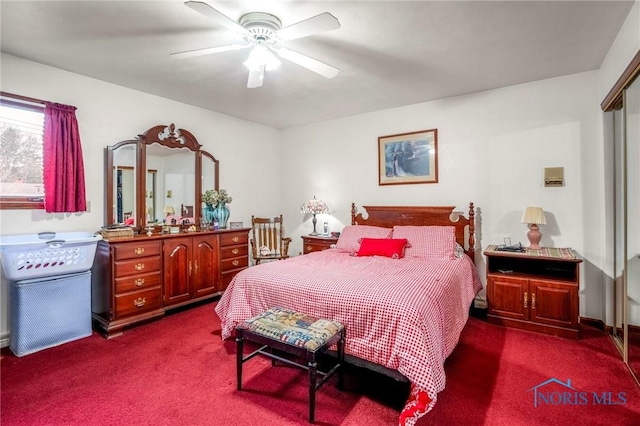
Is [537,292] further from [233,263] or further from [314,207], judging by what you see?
[233,263]

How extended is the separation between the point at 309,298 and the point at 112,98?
3099 mm

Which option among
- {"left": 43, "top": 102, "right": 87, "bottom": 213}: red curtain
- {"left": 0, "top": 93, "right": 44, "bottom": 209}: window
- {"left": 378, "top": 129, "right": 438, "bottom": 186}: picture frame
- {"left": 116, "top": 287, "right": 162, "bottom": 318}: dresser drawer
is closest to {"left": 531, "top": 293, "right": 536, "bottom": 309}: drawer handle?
{"left": 378, "top": 129, "right": 438, "bottom": 186}: picture frame

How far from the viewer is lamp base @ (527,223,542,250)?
327 cm

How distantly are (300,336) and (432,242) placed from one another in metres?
2.10

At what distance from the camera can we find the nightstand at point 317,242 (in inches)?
177

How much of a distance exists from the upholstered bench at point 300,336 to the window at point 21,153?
97.0 inches

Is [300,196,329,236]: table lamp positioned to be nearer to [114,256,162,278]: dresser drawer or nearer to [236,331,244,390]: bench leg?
[114,256,162,278]: dresser drawer

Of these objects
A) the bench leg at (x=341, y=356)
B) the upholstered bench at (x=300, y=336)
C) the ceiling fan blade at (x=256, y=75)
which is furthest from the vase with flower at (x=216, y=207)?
the bench leg at (x=341, y=356)

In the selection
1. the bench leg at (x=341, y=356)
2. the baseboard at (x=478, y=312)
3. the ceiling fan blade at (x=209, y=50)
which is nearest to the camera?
the bench leg at (x=341, y=356)

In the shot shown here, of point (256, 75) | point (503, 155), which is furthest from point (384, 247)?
point (256, 75)

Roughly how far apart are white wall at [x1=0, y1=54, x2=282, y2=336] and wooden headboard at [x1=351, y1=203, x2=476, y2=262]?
180 cm

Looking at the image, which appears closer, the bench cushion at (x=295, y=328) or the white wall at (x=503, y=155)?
the bench cushion at (x=295, y=328)

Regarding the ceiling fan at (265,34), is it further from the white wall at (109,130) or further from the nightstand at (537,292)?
the nightstand at (537,292)

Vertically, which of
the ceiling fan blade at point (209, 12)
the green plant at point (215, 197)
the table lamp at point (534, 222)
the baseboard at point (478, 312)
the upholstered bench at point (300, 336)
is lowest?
the baseboard at point (478, 312)
